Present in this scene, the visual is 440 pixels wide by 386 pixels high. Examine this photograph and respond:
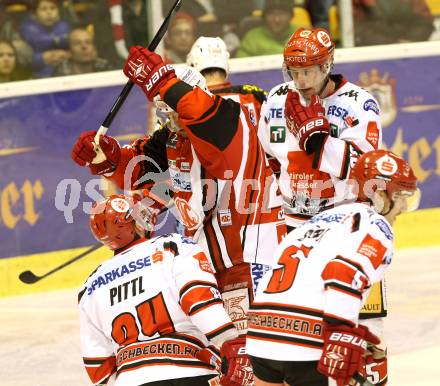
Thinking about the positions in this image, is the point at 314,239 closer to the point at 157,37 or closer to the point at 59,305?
the point at 157,37

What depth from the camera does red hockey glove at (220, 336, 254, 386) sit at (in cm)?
407

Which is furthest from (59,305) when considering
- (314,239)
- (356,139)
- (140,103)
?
(314,239)

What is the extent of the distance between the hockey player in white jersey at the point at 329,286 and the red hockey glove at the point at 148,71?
3.62ft

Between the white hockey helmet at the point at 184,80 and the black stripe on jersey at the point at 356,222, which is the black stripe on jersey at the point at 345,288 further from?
the white hockey helmet at the point at 184,80

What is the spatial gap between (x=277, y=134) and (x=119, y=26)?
3516 mm

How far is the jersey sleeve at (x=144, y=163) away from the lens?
17.5ft

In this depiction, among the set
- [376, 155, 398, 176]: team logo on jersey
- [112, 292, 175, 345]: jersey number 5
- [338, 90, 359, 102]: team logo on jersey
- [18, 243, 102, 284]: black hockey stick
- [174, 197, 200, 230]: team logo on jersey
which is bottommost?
[18, 243, 102, 284]: black hockey stick

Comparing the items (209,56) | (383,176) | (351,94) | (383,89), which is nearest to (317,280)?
(383,176)

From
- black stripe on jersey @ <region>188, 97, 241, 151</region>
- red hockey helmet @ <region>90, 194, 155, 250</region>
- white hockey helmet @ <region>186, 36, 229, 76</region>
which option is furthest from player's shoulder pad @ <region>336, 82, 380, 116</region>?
red hockey helmet @ <region>90, 194, 155, 250</region>

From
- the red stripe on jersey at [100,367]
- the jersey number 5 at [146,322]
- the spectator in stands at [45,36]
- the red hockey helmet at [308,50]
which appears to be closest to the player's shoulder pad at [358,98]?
the red hockey helmet at [308,50]

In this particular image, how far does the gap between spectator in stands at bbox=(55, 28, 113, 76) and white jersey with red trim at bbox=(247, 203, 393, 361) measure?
4.83m

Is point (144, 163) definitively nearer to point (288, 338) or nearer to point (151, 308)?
point (151, 308)

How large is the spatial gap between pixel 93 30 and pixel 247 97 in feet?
10.8

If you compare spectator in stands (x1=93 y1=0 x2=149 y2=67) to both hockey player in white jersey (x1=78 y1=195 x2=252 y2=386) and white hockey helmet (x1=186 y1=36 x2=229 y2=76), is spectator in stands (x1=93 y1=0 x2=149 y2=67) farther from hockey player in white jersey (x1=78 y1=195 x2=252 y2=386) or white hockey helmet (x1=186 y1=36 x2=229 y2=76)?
hockey player in white jersey (x1=78 y1=195 x2=252 y2=386)
